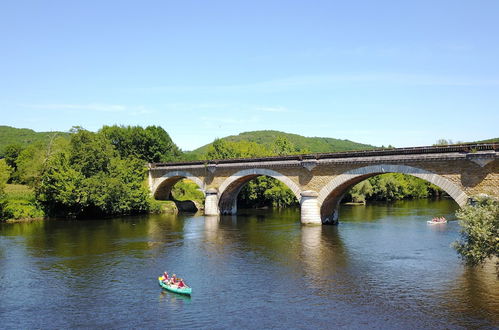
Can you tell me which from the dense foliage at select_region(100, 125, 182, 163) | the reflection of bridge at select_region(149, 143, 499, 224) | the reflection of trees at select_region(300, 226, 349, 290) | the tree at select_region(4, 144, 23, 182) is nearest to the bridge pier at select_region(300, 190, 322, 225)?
the reflection of bridge at select_region(149, 143, 499, 224)

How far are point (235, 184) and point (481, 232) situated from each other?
37.0 meters

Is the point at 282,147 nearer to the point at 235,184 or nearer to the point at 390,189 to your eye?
the point at 390,189

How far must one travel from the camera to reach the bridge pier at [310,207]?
4266cm

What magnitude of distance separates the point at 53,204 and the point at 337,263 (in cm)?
3973

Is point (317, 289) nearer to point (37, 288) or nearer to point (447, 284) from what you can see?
point (447, 284)

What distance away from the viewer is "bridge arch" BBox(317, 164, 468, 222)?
32.7 meters

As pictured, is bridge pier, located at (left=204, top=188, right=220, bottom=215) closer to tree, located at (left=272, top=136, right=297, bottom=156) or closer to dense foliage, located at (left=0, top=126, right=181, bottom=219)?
dense foliage, located at (left=0, top=126, right=181, bottom=219)

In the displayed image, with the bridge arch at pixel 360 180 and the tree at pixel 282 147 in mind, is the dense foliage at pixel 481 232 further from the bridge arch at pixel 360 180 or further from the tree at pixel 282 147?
the tree at pixel 282 147

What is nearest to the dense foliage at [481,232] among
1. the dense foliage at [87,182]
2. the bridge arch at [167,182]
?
the bridge arch at [167,182]

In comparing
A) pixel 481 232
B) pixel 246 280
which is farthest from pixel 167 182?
pixel 481 232

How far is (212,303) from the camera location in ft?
66.4

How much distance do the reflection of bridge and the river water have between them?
4.09m

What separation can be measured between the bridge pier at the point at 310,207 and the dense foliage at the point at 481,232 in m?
22.4

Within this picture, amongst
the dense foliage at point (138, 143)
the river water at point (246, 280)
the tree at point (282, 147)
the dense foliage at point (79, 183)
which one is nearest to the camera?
the river water at point (246, 280)
